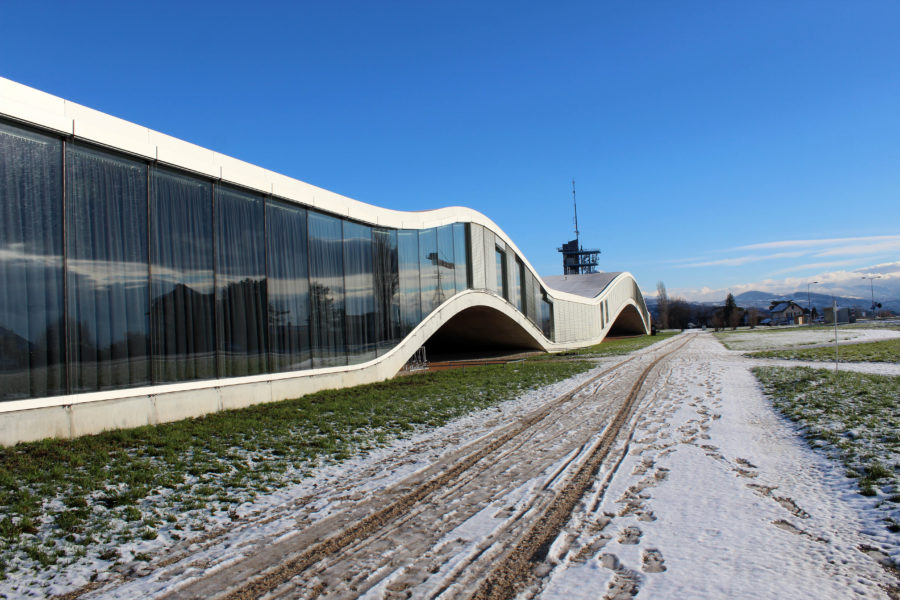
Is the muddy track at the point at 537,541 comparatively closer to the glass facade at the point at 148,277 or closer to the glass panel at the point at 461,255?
the glass facade at the point at 148,277

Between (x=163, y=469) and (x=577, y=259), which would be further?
(x=577, y=259)

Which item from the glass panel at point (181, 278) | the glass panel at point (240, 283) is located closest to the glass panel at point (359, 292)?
the glass panel at point (240, 283)

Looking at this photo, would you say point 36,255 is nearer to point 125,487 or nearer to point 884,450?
point 125,487

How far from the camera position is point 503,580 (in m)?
4.16

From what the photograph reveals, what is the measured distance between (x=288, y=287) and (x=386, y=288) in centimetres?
636

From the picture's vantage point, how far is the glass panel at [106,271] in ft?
32.2

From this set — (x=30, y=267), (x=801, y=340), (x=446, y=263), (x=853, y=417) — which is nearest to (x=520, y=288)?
(x=446, y=263)

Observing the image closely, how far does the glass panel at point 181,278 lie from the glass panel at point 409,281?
10.6 metres

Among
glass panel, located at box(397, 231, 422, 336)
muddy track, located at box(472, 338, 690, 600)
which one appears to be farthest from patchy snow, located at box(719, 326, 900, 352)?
muddy track, located at box(472, 338, 690, 600)

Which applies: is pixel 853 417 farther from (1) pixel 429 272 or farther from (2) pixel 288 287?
(1) pixel 429 272

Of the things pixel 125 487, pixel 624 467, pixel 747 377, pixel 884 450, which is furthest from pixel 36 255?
pixel 747 377

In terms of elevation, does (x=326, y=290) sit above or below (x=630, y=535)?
above

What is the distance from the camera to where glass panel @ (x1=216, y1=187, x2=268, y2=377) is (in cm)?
1309

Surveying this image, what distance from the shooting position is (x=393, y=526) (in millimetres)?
5406
